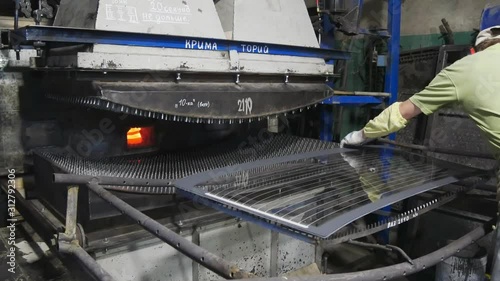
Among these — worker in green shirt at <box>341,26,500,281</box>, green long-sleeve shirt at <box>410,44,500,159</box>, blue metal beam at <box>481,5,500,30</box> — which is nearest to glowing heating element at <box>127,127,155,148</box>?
worker in green shirt at <box>341,26,500,281</box>

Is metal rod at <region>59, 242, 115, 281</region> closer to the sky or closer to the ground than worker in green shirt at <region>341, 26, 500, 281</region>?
closer to the ground

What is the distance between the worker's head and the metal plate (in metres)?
0.50

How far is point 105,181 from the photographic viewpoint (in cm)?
127

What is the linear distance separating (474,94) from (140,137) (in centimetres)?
151

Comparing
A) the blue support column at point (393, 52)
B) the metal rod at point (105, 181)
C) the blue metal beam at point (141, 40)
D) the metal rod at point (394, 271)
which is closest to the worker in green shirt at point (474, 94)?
the metal rod at point (394, 271)

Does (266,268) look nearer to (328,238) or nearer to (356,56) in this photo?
(328,238)

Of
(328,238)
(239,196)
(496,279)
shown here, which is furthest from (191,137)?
(496,279)

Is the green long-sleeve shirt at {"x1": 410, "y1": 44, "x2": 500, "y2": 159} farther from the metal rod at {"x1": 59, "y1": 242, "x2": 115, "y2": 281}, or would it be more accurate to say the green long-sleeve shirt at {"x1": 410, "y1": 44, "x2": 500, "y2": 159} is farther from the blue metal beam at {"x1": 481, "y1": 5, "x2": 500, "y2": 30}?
the metal rod at {"x1": 59, "y1": 242, "x2": 115, "y2": 281}

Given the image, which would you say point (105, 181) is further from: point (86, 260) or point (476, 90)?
point (476, 90)

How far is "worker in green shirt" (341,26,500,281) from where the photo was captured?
4.33ft

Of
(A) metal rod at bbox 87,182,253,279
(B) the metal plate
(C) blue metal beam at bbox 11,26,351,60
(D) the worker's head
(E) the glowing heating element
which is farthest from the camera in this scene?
(E) the glowing heating element

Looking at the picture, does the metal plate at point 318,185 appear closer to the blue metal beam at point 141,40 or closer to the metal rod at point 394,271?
the metal rod at point 394,271

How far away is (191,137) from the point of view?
216cm

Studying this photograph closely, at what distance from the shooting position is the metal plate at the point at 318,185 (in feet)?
3.23
